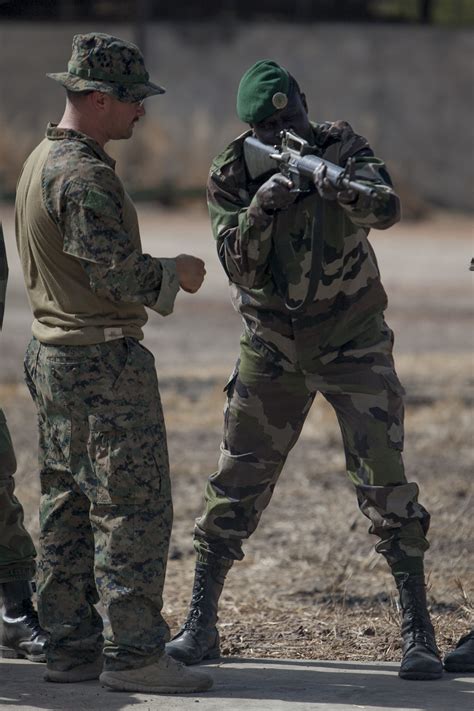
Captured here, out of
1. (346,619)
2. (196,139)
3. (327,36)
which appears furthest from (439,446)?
(327,36)

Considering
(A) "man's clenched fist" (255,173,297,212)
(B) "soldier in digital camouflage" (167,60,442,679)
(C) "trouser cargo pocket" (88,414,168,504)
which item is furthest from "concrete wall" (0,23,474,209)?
(C) "trouser cargo pocket" (88,414,168,504)

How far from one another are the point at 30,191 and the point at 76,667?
1438 millimetres

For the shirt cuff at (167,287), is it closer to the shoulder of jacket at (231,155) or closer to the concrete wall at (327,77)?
the shoulder of jacket at (231,155)

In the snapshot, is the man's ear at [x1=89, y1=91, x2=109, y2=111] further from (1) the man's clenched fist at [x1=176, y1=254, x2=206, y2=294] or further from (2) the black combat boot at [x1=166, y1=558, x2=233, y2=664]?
(2) the black combat boot at [x1=166, y1=558, x2=233, y2=664]

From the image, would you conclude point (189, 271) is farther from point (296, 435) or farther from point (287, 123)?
point (296, 435)

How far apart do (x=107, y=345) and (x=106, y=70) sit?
0.78 m

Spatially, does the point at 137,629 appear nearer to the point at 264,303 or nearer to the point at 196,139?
Result: the point at 264,303

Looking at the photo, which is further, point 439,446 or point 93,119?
point 439,446

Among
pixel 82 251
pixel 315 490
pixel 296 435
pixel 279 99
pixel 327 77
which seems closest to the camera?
pixel 82 251

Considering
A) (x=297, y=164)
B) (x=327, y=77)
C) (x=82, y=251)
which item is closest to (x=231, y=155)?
(x=297, y=164)

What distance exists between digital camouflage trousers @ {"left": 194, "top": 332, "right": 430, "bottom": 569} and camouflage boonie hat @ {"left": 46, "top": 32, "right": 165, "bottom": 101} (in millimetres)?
988

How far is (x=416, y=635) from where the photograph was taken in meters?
4.56

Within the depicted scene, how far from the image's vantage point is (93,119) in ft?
13.8

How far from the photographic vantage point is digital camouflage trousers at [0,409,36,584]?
4859 mm
